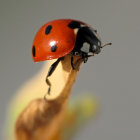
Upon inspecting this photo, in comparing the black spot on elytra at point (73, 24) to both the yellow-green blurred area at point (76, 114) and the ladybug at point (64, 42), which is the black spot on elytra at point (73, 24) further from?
the yellow-green blurred area at point (76, 114)

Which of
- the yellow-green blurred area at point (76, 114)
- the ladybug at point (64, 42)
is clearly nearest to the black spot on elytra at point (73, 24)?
the ladybug at point (64, 42)

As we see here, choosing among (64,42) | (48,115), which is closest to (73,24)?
Result: (64,42)

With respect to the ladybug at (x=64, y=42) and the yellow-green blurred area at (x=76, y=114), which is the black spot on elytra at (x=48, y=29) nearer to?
the ladybug at (x=64, y=42)

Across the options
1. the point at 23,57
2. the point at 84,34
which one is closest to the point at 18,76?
the point at 23,57

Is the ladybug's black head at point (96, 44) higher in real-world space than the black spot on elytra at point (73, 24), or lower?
lower

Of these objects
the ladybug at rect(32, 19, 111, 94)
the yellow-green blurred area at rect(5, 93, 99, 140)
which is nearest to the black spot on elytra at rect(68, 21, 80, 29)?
the ladybug at rect(32, 19, 111, 94)

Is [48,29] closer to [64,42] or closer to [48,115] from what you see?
[64,42]

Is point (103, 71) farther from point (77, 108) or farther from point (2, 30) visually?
point (2, 30)
